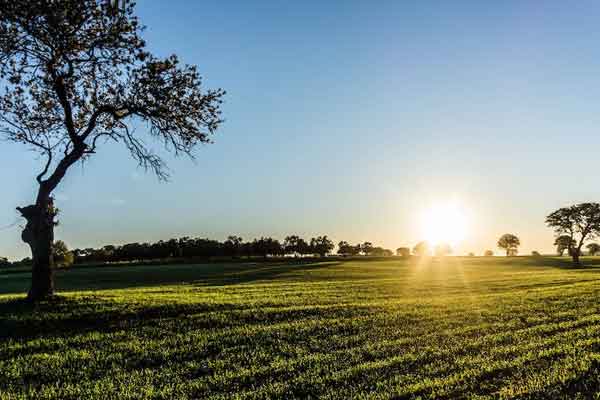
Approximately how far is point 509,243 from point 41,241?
206745 mm

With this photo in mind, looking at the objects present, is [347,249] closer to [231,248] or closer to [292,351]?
[231,248]

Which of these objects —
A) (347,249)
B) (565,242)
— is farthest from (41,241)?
(347,249)

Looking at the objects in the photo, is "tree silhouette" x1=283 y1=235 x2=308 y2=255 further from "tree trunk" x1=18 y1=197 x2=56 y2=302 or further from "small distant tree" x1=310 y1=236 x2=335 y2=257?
"tree trunk" x1=18 y1=197 x2=56 y2=302

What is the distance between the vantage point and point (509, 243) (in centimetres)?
19688

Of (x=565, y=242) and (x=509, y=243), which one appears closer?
(x=565, y=242)

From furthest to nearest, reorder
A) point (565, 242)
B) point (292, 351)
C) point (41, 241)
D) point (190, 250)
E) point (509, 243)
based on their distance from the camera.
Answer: point (509, 243) < point (190, 250) < point (565, 242) < point (41, 241) < point (292, 351)

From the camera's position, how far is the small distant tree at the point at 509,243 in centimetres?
19538

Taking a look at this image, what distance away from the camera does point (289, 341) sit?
12992 mm

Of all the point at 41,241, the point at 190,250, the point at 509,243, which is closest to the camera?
the point at 41,241

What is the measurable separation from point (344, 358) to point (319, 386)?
84.7 inches

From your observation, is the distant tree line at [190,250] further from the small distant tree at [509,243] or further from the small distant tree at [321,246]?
the small distant tree at [509,243]

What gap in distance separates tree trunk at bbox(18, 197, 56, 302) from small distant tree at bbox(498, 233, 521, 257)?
673 ft

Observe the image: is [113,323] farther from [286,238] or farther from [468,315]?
[286,238]

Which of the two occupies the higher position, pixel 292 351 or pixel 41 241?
pixel 41 241
